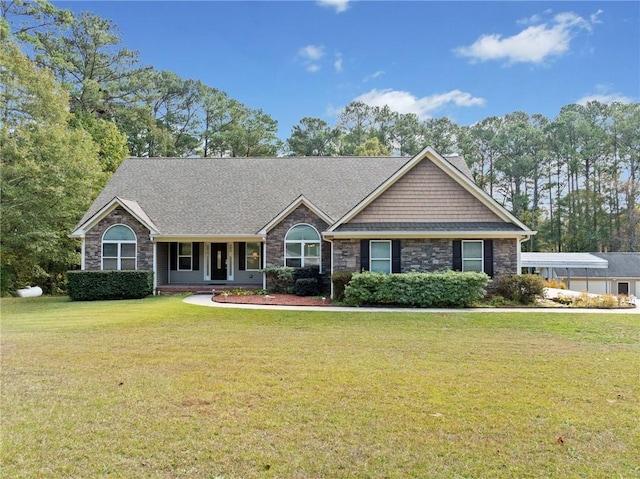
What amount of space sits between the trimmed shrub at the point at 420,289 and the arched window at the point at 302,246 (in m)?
4.50

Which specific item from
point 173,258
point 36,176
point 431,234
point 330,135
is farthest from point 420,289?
point 330,135

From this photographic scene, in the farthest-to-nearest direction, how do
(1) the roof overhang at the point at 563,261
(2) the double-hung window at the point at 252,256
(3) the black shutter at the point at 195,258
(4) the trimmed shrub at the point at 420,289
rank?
1. (1) the roof overhang at the point at 563,261
2. (3) the black shutter at the point at 195,258
3. (2) the double-hung window at the point at 252,256
4. (4) the trimmed shrub at the point at 420,289

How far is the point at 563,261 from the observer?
2941cm

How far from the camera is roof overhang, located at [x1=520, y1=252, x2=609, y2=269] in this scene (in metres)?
28.1

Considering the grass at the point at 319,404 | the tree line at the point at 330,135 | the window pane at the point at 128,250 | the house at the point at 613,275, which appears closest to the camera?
the grass at the point at 319,404

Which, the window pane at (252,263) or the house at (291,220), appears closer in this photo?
the house at (291,220)

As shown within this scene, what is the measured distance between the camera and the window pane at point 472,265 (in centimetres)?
1588

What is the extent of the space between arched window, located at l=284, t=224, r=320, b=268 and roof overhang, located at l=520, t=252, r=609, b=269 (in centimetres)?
1635

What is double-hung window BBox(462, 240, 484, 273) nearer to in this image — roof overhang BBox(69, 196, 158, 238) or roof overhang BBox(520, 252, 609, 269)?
roof overhang BBox(69, 196, 158, 238)

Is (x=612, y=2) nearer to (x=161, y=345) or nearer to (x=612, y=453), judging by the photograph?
(x=612, y=453)

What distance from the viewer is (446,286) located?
14.1 metres

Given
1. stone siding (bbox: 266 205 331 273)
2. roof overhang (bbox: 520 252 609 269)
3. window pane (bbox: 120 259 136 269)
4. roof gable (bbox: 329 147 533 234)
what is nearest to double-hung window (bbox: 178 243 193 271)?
window pane (bbox: 120 259 136 269)

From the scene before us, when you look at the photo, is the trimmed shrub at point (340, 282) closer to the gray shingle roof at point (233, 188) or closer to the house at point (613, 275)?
the gray shingle roof at point (233, 188)

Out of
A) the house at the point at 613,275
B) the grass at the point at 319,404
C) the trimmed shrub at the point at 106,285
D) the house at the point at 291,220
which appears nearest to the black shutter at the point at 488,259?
the house at the point at 291,220
